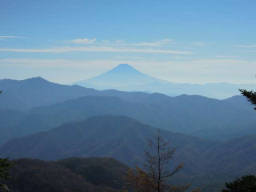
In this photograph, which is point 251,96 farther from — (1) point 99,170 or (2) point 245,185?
(1) point 99,170

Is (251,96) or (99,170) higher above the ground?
(251,96)

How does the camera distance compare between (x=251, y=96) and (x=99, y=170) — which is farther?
(x=99, y=170)

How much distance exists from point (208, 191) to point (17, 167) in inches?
3417

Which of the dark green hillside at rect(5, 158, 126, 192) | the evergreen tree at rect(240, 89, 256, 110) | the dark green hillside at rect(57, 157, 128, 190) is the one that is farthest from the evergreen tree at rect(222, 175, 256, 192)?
the dark green hillside at rect(57, 157, 128, 190)

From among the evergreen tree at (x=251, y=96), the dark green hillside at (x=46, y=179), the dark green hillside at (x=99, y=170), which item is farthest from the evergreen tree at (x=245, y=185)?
the dark green hillside at (x=99, y=170)

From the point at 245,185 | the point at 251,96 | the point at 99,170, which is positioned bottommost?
the point at 99,170

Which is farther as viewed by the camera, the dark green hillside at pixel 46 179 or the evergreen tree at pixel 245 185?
the dark green hillside at pixel 46 179

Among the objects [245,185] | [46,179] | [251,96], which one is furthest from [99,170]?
[251,96]

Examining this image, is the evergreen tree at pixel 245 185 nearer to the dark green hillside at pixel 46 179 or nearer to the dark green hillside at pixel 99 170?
the dark green hillside at pixel 46 179

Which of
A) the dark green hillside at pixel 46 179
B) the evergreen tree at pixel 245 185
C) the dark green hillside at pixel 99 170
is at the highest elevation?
the evergreen tree at pixel 245 185

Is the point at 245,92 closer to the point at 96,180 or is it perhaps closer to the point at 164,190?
the point at 164,190

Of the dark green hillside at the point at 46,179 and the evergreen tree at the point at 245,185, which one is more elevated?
the evergreen tree at the point at 245,185

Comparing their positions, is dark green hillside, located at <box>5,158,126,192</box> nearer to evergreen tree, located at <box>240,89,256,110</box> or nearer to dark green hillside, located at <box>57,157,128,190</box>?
dark green hillside, located at <box>57,157,128,190</box>

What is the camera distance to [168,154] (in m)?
19.3
